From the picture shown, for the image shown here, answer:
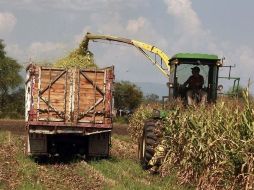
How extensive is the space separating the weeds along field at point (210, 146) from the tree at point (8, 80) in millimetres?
38826

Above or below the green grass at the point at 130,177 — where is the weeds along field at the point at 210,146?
above

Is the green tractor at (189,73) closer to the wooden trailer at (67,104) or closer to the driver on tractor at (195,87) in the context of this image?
the driver on tractor at (195,87)

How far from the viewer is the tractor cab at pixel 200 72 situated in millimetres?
13237

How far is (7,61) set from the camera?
5488 cm

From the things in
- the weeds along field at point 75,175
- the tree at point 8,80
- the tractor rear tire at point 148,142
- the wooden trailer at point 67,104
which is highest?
the tree at point 8,80

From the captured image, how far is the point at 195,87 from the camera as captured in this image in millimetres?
13172

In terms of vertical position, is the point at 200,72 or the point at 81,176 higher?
the point at 200,72

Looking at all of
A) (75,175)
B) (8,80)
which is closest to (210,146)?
(75,175)

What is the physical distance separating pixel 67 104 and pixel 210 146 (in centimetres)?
686

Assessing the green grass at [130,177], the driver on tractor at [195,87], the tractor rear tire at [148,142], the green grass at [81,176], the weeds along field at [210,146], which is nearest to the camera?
the weeds along field at [210,146]

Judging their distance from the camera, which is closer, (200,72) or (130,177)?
(130,177)

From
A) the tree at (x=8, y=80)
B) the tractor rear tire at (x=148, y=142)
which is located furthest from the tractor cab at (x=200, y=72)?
the tree at (x=8, y=80)

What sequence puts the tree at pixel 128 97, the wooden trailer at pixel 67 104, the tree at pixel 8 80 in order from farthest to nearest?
1. the tree at pixel 128 97
2. the tree at pixel 8 80
3. the wooden trailer at pixel 67 104

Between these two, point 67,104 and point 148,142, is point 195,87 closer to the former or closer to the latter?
point 148,142
